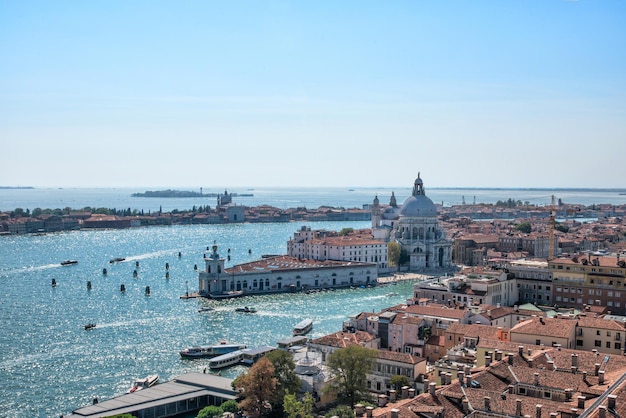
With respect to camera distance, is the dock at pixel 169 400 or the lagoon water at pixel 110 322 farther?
the lagoon water at pixel 110 322

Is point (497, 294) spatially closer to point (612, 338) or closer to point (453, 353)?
point (612, 338)

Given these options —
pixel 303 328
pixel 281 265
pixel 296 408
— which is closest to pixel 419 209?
pixel 281 265

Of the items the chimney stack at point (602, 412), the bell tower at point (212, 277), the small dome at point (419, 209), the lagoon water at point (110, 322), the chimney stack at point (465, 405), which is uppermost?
the small dome at point (419, 209)

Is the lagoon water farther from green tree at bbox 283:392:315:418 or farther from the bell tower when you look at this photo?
green tree at bbox 283:392:315:418

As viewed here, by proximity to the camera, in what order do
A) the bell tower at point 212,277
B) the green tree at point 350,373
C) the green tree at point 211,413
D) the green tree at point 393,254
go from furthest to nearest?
the green tree at point 393,254 < the bell tower at point 212,277 < the green tree at point 211,413 < the green tree at point 350,373

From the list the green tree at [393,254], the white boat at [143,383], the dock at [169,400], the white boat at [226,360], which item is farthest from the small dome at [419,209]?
the dock at [169,400]

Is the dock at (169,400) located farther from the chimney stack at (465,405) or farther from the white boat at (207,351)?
the chimney stack at (465,405)

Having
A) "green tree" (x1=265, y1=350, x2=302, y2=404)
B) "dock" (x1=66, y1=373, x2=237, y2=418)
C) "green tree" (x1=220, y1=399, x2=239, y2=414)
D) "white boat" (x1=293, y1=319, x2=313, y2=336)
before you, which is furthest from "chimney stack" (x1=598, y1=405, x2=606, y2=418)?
"white boat" (x1=293, y1=319, x2=313, y2=336)
